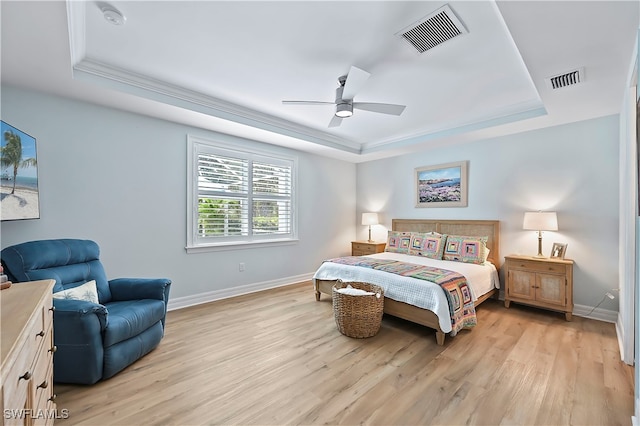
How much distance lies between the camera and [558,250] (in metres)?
3.60

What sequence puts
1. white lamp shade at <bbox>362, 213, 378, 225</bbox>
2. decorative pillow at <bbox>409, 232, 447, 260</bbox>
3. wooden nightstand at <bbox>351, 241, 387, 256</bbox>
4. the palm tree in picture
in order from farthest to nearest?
white lamp shade at <bbox>362, 213, 378, 225</bbox>, wooden nightstand at <bbox>351, 241, 387, 256</bbox>, decorative pillow at <bbox>409, 232, 447, 260</bbox>, the palm tree in picture

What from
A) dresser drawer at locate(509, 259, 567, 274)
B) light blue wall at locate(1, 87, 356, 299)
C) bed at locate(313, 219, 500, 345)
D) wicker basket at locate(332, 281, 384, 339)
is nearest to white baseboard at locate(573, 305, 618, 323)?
dresser drawer at locate(509, 259, 567, 274)

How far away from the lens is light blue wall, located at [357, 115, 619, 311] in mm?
3404

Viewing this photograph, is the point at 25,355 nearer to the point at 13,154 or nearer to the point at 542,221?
the point at 13,154

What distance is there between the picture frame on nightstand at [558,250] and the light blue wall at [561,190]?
0.14 meters

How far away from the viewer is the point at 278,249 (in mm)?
4891

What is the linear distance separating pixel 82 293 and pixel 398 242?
4191mm

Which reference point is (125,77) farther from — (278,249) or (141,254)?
(278,249)

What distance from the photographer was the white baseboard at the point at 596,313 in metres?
3.30

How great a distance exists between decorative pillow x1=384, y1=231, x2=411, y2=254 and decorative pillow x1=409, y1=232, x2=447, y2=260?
110mm

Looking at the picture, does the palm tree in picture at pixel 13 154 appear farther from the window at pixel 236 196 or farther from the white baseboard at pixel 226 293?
the white baseboard at pixel 226 293

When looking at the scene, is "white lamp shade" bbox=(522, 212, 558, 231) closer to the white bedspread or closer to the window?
the white bedspread

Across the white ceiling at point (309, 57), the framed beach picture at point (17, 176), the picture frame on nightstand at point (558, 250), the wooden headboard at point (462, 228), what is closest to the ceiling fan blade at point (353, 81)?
the white ceiling at point (309, 57)

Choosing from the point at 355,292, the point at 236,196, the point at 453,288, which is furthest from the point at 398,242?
the point at 236,196
